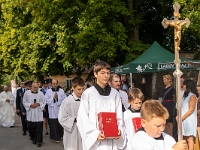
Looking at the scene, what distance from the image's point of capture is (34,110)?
418 inches

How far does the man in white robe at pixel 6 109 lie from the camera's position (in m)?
15.8

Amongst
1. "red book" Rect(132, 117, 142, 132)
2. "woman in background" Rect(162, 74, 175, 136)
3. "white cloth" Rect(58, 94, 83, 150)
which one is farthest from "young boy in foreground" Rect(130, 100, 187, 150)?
"woman in background" Rect(162, 74, 175, 136)

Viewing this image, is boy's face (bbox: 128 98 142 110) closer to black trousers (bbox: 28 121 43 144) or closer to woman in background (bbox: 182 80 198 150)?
woman in background (bbox: 182 80 198 150)

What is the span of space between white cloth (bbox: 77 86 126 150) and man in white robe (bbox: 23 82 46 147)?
6.20 metres

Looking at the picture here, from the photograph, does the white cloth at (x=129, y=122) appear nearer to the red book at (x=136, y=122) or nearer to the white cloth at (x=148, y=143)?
the red book at (x=136, y=122)

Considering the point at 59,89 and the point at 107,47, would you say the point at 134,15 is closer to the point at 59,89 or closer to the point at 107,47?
the point at 107,47

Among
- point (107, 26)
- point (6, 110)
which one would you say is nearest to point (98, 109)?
point (107, 26)

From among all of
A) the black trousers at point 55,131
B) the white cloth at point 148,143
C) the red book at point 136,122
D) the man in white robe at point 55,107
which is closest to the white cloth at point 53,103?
the man in white robe at point 55,107

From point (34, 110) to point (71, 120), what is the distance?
4739 mm

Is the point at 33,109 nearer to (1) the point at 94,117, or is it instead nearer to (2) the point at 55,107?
(2) the point at 55,107

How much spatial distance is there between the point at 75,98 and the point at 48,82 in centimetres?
820

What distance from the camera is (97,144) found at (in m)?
4.53

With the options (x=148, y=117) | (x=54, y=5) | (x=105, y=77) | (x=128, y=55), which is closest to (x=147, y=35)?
(x=128, y=55)

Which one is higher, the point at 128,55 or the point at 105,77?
the point at 128,55
